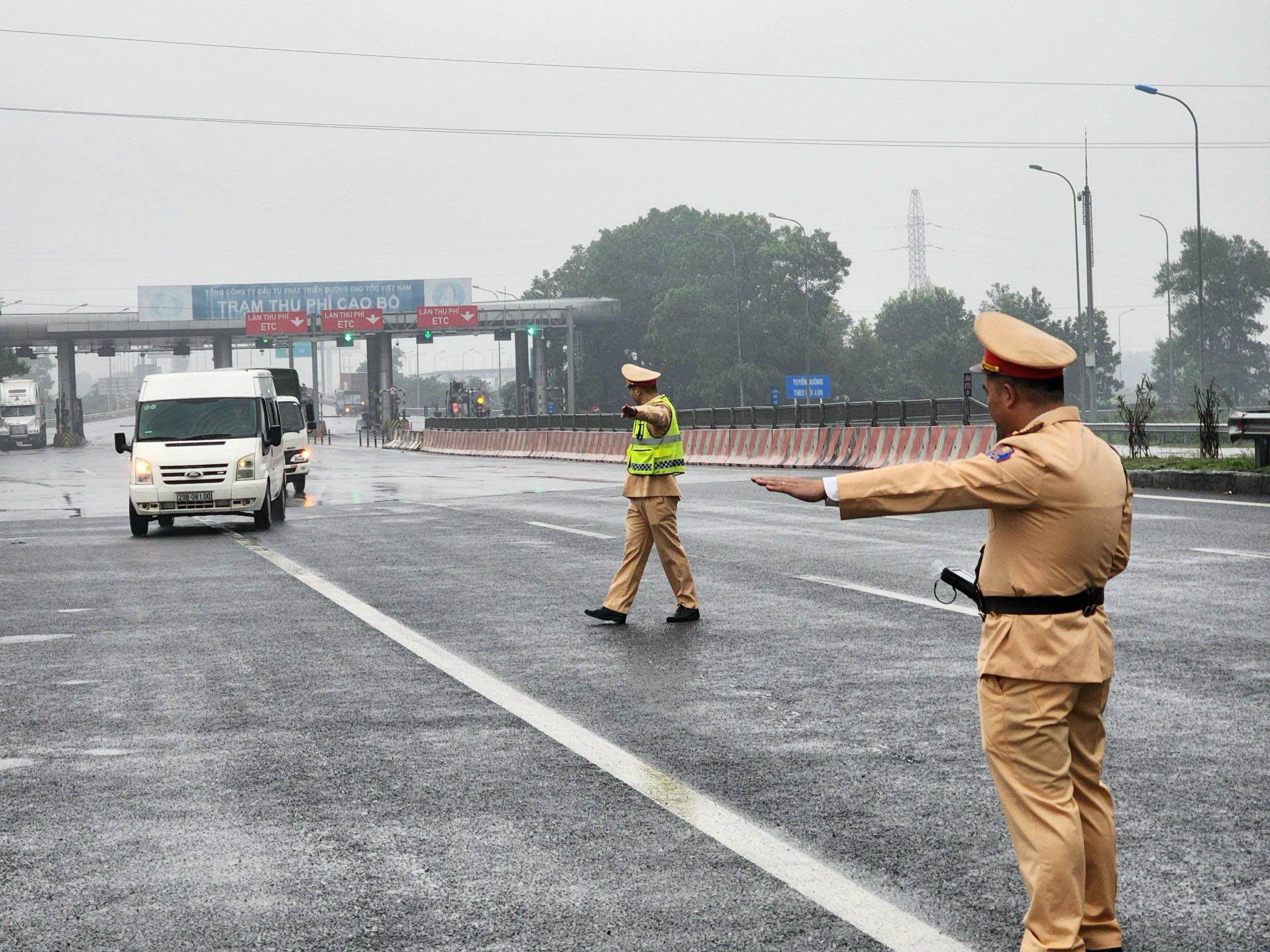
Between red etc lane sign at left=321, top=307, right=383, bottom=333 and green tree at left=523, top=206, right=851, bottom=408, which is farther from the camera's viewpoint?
green tree at left=523, top=206, right=851, bottom=408

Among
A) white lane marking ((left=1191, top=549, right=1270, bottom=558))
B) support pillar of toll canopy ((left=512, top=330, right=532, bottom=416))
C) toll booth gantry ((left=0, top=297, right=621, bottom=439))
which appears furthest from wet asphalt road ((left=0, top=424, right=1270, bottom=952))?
support pillar of toll canopy ((left=512, top=330, right=532, bottom=416))

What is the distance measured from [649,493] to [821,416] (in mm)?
25588

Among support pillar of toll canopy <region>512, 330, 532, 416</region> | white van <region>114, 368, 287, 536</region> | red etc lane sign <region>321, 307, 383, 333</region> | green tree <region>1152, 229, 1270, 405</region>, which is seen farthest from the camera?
A: green tree <region>1152, 229, 1270, 405</region>

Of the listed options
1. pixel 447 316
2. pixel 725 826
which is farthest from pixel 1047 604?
pixel 447 316

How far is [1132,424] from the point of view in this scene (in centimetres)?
2616

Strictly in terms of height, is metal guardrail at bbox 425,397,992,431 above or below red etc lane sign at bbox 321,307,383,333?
below

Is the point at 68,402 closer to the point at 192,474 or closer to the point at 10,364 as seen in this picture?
the point at 10,364

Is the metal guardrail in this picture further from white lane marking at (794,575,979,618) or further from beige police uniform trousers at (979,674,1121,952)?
beige police uniform trousers at (979,674,1121,952)

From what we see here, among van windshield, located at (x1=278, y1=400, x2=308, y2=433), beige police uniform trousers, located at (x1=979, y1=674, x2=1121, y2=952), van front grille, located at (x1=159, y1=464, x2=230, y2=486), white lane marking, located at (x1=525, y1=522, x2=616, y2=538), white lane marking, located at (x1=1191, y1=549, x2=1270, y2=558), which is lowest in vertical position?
white lane marking, located at (x1=1191, y1=549, x2=1270, y2=558)

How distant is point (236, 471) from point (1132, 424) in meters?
14.2

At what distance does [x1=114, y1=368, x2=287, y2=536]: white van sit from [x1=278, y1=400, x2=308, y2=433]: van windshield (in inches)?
267

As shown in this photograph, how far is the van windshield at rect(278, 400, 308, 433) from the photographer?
29.4m

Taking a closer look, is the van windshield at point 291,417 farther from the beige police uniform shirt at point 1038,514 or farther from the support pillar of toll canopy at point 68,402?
the support pillar of toll canopy at point 68,402

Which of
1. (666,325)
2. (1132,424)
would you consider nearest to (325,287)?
(666,325)
